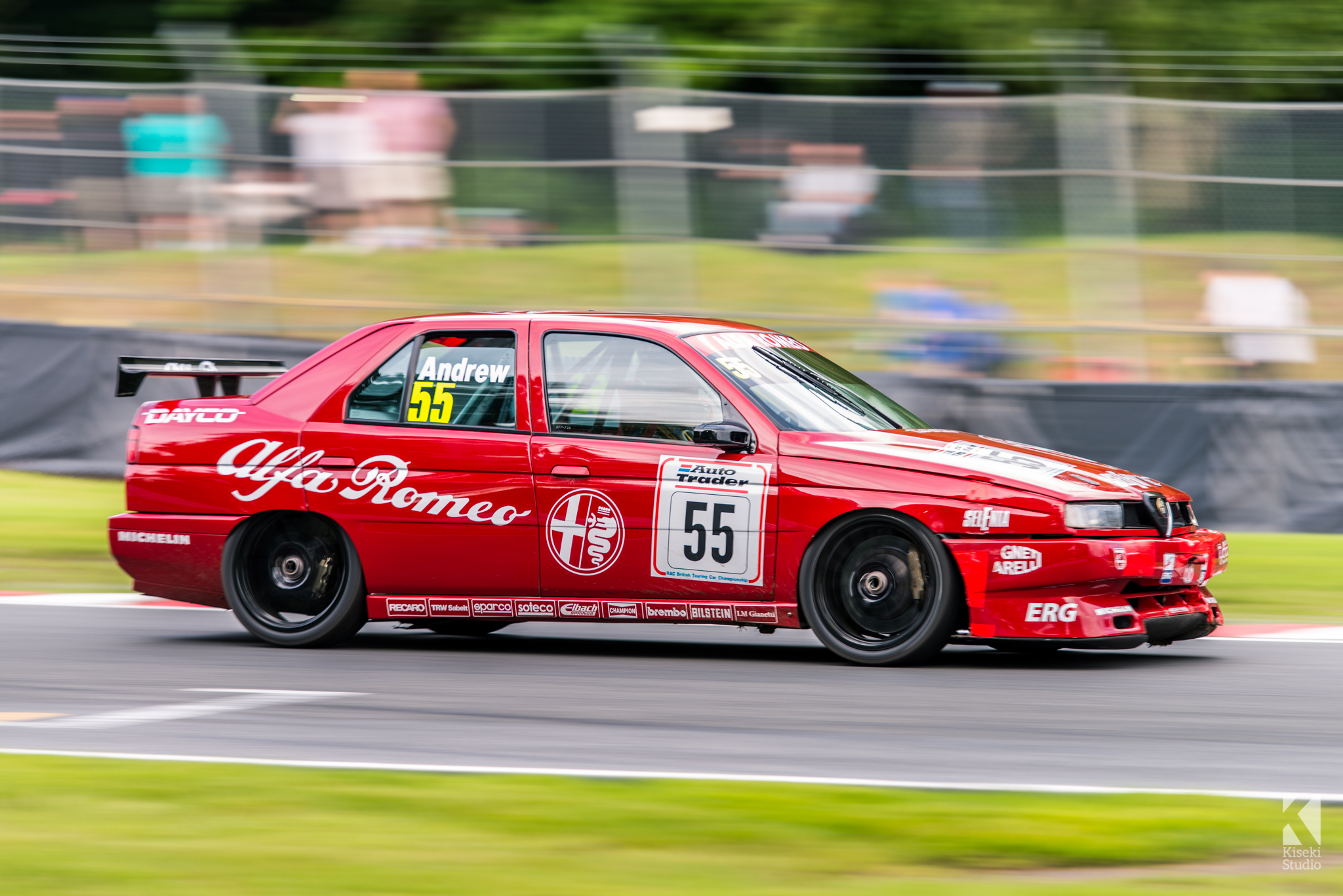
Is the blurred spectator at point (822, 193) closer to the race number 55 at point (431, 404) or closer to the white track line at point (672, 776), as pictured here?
the race number 55 at point (431, 404)

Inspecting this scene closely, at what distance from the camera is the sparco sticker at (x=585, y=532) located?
761 centimetres

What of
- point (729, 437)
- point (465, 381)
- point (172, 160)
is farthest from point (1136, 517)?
point (172, 160)

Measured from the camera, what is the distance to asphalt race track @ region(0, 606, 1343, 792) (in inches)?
224

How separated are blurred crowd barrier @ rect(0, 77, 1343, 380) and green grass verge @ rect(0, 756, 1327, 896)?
798 cm

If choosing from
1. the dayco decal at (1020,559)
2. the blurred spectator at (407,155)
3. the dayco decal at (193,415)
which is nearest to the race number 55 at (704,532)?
the dayco decal at (1020,559)

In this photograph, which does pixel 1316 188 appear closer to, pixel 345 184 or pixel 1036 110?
pixel 1036 110

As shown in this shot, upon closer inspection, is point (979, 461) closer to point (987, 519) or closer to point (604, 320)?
point (987, 519)

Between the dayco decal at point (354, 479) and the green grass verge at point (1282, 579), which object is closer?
the dayco decal at point (354, 479)

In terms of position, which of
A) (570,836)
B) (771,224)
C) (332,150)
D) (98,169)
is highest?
(332,150)

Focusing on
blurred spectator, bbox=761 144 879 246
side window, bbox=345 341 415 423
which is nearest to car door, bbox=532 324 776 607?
side window, bbox=345 341 415 423

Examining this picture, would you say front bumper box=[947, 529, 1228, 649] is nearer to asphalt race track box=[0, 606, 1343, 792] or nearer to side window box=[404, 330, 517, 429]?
asphalt race track box=[0, 606, 1343, 792]

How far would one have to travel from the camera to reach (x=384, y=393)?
817 cm

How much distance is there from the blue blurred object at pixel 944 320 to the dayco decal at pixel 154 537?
6.18 meters

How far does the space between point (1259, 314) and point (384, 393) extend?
712 centimetres
